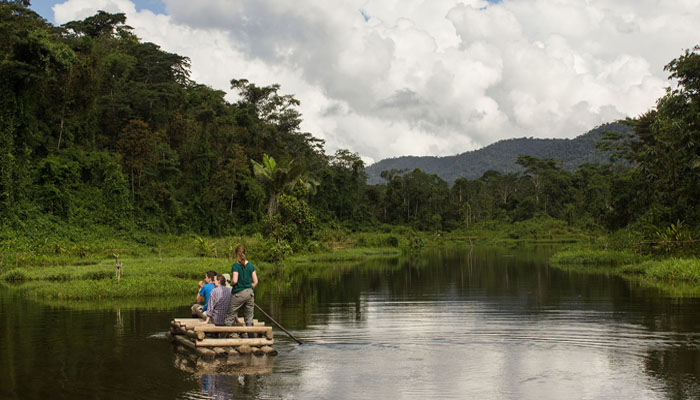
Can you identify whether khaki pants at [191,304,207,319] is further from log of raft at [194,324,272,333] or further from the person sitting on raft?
log of raft at [194,324,272,333]

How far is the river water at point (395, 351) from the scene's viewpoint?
9.61 metres

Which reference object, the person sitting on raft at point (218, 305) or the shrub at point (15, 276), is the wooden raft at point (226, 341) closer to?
the person sitting on raft at point (218, 305)

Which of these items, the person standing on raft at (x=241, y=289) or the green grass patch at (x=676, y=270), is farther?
the green grass patch at (x=676, y=270)

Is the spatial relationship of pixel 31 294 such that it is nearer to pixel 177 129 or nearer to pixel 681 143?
pixel 681 143

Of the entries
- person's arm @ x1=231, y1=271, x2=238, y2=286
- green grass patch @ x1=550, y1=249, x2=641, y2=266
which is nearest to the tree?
green grass patch @ x1=550, y1=249, x2=641, y2=266

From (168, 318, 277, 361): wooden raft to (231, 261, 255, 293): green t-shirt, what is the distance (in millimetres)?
865

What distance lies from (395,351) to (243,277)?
3.44 meters

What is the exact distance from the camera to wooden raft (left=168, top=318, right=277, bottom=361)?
38.0ft

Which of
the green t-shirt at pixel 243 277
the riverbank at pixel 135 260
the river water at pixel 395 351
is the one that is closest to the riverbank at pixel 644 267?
the river water at pixel 395 351

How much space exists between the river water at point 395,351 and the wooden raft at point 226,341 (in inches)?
11.5

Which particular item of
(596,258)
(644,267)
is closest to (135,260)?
(644,267)

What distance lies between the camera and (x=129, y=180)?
2002 inches

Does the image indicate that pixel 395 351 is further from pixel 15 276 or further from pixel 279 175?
pixel 279 175

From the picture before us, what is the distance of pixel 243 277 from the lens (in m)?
12.6
